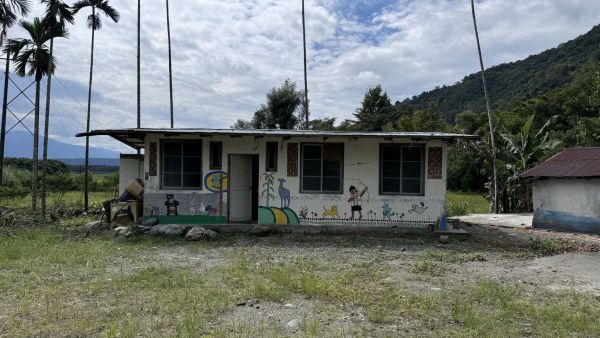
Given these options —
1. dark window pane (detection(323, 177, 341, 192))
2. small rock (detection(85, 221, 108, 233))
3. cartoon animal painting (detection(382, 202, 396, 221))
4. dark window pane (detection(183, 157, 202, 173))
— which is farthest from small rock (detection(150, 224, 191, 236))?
cartoon animal painting (detection(382, 202, 396, 221))

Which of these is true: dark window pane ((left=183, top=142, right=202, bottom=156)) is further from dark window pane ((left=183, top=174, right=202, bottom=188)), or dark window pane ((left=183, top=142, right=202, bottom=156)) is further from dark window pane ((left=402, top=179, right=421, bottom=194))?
dark window pane ((left=402, top=179, right=421, bottom=194))

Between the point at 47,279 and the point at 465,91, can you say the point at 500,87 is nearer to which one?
the point at 465,91

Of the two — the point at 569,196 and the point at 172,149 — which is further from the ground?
the point at 172,149

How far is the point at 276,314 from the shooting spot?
5.35 metres

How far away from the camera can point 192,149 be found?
1272 centimetres

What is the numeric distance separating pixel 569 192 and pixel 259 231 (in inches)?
352

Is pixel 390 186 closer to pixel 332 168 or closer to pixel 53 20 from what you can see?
pixel 332 168

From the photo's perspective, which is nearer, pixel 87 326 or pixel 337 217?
pixel 87 326

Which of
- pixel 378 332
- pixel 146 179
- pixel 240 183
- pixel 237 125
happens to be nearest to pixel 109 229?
pixel 146 179

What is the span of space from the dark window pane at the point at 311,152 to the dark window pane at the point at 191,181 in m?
3.08

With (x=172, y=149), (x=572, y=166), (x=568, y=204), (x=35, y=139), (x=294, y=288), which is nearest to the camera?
(x=294, y=288)

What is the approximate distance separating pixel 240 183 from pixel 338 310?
8.07 meters

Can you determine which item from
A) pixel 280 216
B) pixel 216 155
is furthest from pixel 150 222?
pixel 280 216

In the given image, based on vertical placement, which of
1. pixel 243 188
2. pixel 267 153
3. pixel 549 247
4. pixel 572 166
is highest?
pixel 267 153
